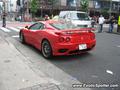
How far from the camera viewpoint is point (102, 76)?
18.4 feet

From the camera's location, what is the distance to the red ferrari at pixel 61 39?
704 centimetres

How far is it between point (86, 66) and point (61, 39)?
1191 mm

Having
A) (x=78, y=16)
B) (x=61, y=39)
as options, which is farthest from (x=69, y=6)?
(x=61, y=39)

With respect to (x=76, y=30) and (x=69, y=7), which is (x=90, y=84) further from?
(x=69, y=7)

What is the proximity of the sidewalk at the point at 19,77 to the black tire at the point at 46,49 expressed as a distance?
76cm

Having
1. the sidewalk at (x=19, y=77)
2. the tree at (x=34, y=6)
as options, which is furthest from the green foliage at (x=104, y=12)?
the sidewalk at (x=19, y=77)

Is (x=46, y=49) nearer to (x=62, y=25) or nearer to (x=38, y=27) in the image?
(x=62, y=25)

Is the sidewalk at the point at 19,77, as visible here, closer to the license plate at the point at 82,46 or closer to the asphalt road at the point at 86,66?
the asphalt road at the point at 86,66

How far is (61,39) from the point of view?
23.0 ft

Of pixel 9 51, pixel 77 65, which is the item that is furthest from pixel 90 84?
pixel 9 51

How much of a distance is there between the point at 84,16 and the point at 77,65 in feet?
35.2

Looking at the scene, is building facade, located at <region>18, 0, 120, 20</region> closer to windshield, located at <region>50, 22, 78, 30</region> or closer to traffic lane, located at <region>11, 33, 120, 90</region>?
windshield, located at <region>50, 22, 78, 30</region>

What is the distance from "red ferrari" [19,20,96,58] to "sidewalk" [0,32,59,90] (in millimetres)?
980

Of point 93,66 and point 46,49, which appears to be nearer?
point 93,66
